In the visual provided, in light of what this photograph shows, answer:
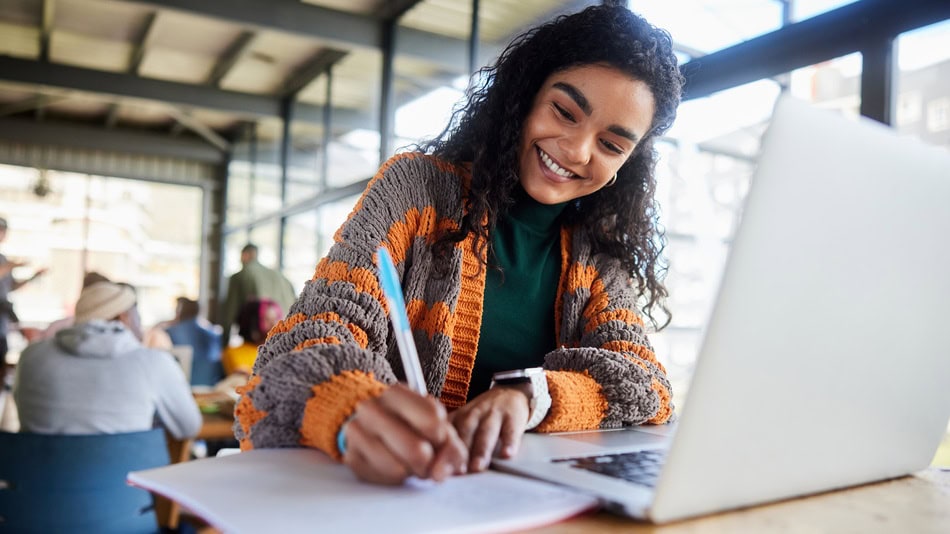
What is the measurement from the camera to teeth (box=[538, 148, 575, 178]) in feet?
3.93

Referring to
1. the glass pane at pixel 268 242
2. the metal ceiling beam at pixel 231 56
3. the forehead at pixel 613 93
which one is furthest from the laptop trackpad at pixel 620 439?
the glass pane at pixel 268 242

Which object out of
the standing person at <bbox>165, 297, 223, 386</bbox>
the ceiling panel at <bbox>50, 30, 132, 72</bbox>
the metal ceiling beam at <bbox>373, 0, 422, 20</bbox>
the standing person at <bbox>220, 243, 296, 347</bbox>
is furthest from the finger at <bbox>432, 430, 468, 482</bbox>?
the ceiling panel at <bbox>50, 30, 132, 72</bbox>

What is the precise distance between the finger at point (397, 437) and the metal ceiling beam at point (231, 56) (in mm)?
6267

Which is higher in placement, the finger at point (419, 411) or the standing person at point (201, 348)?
the finger at point (419, 411)

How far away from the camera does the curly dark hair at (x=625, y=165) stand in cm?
116

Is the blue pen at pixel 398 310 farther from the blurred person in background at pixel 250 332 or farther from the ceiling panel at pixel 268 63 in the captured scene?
the ceiling panel at pixel 268 63

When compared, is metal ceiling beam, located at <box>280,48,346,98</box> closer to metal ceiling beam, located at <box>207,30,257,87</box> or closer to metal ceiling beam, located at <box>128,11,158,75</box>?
metal ceiling beam, located at <box>207,30,257,87</box>

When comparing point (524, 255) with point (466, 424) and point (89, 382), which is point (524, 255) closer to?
point (466, 424)

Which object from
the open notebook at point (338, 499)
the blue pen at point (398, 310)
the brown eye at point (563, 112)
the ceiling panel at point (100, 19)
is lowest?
the open notebook at point (338, 499)

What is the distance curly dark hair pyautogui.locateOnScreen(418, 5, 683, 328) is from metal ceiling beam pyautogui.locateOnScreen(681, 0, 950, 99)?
0.86m

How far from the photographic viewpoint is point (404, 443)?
54 cm

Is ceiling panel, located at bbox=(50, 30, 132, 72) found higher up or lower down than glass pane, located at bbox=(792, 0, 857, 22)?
higher up

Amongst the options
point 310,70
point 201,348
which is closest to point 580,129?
point 201,348

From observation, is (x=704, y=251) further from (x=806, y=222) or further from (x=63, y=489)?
(x=806, y=222)
